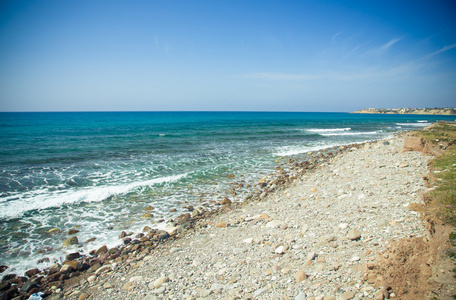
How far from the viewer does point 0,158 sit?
62.8 ft

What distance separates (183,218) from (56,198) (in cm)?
717

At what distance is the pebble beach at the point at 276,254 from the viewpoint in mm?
4285

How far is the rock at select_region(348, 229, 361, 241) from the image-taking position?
17.3 ft

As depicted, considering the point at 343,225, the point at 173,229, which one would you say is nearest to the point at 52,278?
the point at 173,229

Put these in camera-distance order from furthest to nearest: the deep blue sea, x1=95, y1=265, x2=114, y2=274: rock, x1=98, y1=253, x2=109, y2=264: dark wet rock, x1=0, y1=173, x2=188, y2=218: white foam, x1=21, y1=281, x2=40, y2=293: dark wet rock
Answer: x1=0, y1=173, x2=188, y2=218: white foam, the deep blue sea, x1=98, y1=253, x2=109, y2=264: dark wet rock, x1=95, y1=265, x2=114, y2=274: rock, x1=21, y1=281, x2=40, y2=293: dark wet rock

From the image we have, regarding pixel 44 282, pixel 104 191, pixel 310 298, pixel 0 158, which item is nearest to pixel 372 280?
pixel 310 298

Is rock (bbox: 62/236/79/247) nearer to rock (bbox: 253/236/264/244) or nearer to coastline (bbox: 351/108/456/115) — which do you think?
rock (bbox: 253/236/264/244)

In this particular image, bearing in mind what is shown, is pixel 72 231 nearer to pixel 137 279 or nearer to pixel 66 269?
pixel 66 269

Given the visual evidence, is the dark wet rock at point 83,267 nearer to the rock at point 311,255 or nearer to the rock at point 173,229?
the rock at point 173,229

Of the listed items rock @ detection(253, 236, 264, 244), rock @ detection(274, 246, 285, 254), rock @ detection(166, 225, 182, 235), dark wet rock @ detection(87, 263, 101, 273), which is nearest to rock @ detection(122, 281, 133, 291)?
dark wet rock @ detection(87, 263, 101, 273)

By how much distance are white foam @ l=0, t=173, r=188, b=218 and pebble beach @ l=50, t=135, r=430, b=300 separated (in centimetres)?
585

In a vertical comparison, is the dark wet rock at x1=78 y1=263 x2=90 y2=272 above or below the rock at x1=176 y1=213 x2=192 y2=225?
below

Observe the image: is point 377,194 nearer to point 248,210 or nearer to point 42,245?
point 248,210

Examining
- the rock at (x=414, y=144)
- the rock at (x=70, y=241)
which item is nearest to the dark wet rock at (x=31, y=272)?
the rock at (x=70, y=241)
